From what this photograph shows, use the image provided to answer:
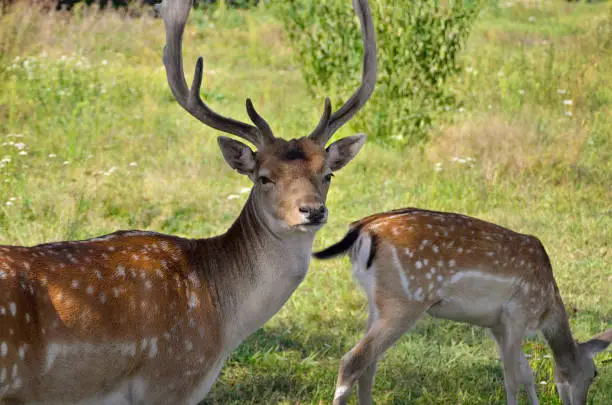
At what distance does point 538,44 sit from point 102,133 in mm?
7985

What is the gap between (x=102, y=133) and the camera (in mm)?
9094

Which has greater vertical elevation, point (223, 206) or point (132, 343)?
point (132, 343)

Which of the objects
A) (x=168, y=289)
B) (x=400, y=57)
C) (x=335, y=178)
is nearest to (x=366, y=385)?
(x=168, y=289)

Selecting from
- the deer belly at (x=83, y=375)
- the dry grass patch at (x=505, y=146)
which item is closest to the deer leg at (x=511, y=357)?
the deer belly at (x=83, y=375)

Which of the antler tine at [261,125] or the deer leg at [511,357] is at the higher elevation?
the antler tine at [261,125]

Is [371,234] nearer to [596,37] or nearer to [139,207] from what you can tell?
[139,207]

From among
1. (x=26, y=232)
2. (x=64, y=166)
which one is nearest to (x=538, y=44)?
(x=64, y=166)

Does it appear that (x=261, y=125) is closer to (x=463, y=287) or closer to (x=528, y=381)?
(x=463, y=287)

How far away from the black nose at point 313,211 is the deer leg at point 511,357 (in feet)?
5.54

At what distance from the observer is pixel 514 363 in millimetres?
4516

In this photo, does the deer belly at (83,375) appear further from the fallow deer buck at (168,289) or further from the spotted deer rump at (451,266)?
the spotted deer rump at (451,266)

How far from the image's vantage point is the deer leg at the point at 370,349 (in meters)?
4.18

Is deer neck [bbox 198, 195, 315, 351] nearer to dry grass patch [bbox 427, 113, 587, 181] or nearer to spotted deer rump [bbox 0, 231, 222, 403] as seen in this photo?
spotted deer rump [bbox 0, 231, 222, 403]

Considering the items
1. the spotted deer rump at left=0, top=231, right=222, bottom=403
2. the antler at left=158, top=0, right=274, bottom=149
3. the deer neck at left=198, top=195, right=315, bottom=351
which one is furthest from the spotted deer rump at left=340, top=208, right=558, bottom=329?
the spotted deer rump at left=0, top=231, right=222, bottom=403
